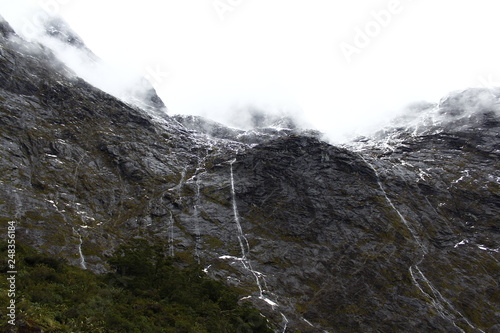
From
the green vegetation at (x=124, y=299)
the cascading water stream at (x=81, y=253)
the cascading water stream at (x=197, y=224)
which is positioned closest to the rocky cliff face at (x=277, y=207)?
the cascading water stream at (x=81, y=253)

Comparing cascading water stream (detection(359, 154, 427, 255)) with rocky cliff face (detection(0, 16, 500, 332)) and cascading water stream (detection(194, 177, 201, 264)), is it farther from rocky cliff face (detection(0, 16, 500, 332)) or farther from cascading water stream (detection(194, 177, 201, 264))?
cascading water stream (detection(194, 177, 201, 264))

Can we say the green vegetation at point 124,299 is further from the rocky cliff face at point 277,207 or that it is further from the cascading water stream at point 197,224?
the cascading water stream at point 197,224

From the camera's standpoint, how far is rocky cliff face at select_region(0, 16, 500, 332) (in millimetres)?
79750

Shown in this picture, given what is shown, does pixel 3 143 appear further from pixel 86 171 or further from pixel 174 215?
pixel 174 215

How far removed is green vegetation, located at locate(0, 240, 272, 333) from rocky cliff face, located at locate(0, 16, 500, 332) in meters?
23.2

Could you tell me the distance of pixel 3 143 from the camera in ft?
315

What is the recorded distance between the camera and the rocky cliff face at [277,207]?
79750 mm

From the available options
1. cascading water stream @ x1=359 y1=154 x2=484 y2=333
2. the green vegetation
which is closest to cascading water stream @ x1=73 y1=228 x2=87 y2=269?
the green vegetation

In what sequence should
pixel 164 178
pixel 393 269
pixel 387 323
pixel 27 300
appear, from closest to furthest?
pixel 27 300
pixel 387 323
pixel 393 269
pixel 164 178

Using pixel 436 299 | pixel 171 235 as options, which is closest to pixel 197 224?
pixel 171 235

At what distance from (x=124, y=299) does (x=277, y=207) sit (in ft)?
262

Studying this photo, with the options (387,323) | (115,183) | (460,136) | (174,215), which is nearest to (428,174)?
(460,136)

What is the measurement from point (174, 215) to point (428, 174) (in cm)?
9117

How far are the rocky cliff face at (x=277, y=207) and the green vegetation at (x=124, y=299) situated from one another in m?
23.2
